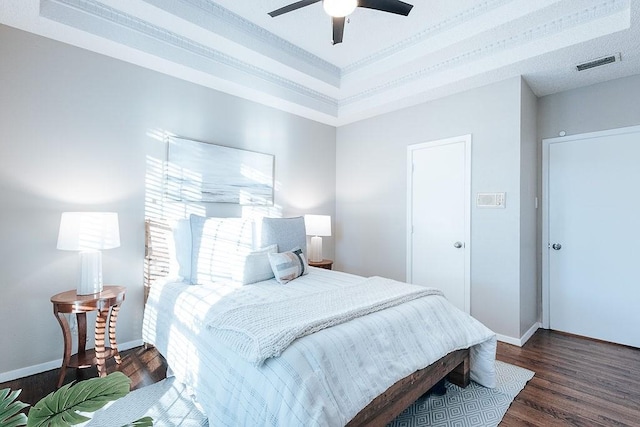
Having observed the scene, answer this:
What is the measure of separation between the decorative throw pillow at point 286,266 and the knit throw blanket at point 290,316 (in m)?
0.54

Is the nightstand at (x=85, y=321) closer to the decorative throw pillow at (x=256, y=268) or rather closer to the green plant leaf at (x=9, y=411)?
the decorative throw pillow at (x=256, y=268)

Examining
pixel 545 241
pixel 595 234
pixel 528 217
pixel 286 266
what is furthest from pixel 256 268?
pixel 595 234

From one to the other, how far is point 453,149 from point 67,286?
12.6 feet

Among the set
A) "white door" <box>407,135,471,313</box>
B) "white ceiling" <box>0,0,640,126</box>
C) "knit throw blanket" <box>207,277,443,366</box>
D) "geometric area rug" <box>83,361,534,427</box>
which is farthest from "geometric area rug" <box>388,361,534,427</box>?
"white ceiling" <box>0,0,640,126</box>

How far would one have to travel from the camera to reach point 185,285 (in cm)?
256

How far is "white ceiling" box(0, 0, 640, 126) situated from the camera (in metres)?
2.36

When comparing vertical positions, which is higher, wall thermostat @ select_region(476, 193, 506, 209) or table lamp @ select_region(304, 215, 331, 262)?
wall thermostat @ select_region(476, 193, 506, 209)

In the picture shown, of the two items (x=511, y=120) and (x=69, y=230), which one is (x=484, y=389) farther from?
(x=69, y=230)

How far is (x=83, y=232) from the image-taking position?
2.21m

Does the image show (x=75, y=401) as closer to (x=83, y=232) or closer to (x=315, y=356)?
(x=315, y=356)

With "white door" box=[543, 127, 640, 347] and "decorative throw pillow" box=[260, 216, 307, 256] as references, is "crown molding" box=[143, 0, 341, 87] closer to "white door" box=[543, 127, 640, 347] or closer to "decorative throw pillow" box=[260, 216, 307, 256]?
"decorative throw pillow" box=[260, 216, 307, 256]

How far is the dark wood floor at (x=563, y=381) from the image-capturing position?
6.42 feet

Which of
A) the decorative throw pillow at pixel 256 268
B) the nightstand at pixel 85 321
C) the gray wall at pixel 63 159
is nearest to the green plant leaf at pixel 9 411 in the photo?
the nightstand at pixel 85 321

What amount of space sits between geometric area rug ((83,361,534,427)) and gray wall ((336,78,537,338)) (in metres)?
1.06
